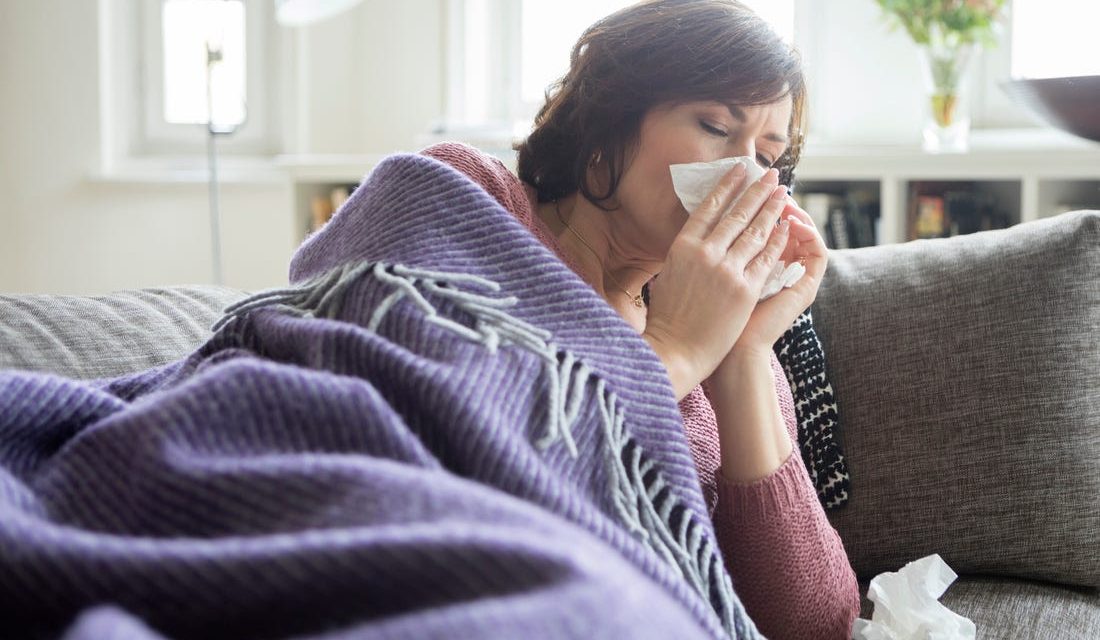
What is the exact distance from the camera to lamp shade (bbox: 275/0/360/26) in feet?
8.55

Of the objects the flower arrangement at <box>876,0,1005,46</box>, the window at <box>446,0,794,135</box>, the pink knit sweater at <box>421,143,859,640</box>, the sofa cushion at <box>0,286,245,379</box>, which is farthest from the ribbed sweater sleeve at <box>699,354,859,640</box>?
the window at <box>446,0,794,135</box>

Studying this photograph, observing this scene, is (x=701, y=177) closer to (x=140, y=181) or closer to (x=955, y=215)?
(x=955, y=215)

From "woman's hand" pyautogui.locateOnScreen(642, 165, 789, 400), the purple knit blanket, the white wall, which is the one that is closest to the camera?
the purple knit blanket

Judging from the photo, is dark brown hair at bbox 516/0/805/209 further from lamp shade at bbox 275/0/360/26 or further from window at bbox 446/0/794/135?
window at bbox 446/0/794/135

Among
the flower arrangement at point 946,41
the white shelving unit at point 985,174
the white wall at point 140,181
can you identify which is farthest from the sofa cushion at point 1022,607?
the white wall at point 140,181

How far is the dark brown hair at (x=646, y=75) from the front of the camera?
1246 millimetres

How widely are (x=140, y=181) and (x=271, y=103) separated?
468 millimetres

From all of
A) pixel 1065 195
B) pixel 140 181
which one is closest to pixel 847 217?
pixel 1065 195

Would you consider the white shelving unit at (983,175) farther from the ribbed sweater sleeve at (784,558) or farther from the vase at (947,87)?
the ribbed sweater sleeve at (784,558)

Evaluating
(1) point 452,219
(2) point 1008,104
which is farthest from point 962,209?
(1) point 452,219

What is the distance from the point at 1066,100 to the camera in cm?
188

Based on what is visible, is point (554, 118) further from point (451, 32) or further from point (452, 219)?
point (451, 32)

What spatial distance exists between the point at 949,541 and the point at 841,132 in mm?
2026

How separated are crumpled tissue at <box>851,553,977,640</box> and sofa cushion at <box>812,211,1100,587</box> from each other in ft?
0.26
